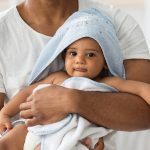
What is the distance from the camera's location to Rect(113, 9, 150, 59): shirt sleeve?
1469mm

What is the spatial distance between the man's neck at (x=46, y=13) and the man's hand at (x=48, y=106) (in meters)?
0.36

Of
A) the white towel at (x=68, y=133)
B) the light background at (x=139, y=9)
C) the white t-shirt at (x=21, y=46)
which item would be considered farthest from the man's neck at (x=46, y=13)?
A: the light background at (x=139, y=9)

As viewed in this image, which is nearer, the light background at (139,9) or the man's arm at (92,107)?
the man's arm at (92,107)

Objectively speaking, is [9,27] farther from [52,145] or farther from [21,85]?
[52,145]

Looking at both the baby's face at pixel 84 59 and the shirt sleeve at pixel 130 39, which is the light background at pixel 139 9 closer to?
the shirt sleeve at pixel 130 39

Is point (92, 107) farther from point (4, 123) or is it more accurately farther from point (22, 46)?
point (22, 46)

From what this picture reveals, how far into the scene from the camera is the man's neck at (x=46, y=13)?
59.7 inches

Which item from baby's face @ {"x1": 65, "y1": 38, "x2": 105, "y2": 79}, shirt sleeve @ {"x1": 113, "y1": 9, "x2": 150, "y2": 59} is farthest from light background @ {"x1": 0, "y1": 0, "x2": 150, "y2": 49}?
baby's face @ {"x1": 65, "y1": 38, "x2": 105, "y2": 79}

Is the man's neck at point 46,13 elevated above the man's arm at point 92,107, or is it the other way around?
the man's neck at point 46,13

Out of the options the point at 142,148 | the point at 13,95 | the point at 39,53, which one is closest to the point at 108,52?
the point at 39,53

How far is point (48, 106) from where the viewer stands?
1208mm

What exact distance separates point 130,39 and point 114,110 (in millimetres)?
375

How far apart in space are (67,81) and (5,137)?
269 mm

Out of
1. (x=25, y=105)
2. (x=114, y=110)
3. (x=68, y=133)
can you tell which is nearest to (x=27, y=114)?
(x=25, y=105)
